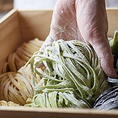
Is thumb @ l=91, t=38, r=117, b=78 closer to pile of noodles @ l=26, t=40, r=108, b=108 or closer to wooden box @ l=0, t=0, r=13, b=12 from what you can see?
pile of noodles @ l=26, t=40, r=108, b=108

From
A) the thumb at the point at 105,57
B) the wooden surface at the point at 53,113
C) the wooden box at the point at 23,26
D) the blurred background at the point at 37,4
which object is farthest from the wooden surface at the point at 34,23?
the wooden surface at the point at 53,113

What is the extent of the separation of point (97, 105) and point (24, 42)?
62cm

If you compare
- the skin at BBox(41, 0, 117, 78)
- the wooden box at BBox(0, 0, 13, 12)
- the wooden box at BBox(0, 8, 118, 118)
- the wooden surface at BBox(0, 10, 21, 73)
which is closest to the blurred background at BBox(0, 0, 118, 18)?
the wooden box at BBox(0, 8, 118, 118)

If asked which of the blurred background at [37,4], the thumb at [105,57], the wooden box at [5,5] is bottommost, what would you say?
the wooden box at [5,5]

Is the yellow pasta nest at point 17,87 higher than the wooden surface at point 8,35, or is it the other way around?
the wooden surface at point 8,35

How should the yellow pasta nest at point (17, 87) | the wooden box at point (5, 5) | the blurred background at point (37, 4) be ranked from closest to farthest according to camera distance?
the yellow pasta nest at point (17, 87)
the blurred background at point (37, 4)
the wooden box at point (5, 5)

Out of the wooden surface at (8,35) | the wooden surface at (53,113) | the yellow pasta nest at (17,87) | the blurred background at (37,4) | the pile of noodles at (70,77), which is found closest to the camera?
the wooden surface at (53,113)

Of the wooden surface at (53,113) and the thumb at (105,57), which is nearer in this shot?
the wooden surface at (53,113)

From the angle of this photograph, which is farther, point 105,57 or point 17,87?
point 17,87

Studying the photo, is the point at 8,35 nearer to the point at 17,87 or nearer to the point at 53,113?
the point at 17,87

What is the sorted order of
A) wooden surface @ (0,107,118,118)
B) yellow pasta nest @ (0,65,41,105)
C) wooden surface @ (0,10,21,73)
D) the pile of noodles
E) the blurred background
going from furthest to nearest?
the blurred background < wooden surface @ (0,10,21,73) < yellow pasta nest @ (0,65,41,105) < the pile of noodles < wooden surface @ (0,107,118,118)

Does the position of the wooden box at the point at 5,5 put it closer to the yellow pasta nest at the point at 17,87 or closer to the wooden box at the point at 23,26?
the wooden box at the point at 23,26

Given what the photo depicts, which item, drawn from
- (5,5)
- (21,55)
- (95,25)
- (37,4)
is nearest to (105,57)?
(95,25)

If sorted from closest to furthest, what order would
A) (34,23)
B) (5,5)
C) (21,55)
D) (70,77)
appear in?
1. (70,77)
2. (21,55)
3. (34,23)
4. (5,5)
